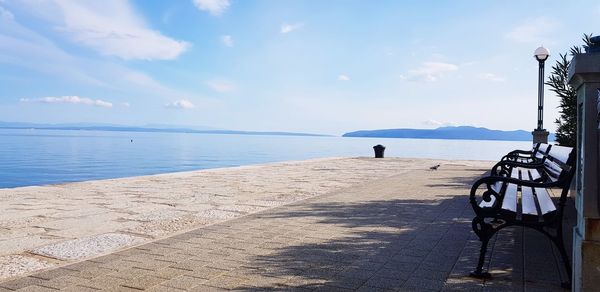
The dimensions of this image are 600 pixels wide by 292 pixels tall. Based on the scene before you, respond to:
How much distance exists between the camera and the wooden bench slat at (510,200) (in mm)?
3786

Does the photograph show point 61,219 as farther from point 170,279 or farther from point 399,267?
point 399,267

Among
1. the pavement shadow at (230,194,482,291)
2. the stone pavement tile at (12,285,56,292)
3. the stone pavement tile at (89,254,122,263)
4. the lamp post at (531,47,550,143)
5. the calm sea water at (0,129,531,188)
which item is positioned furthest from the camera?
the calm sea water at (0,129,531,188)

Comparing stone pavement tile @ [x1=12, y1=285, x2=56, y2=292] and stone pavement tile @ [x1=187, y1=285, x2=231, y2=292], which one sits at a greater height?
stone pavement tile @ [x1=187, y1=285, x2=231, y2=292]

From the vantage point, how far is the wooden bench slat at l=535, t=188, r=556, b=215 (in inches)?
148

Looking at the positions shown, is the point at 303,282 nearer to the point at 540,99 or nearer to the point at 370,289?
the point at 370,289

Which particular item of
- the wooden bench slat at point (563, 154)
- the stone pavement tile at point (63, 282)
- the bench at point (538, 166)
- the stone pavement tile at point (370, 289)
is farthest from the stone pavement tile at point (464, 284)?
the stone pavement tile at point (63, 282)

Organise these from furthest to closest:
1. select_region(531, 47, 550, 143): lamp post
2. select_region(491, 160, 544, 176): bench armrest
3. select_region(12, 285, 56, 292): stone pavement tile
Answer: select_region(531, 47, 550, 143): lamp post, select_region(491, 160, 544, 176): bench armrest, select_region(12, 285, 56, 292): stone pavement tile

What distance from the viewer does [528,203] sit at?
4137 millimetres

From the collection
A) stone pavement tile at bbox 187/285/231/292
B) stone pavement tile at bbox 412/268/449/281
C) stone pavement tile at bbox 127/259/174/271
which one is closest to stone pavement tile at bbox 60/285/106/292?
stone pavement tile at bbox 127/259/174/271

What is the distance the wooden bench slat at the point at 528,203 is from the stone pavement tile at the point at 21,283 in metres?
3.61

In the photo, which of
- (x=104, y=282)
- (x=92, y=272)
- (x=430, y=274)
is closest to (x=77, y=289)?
(x=104, y=282)

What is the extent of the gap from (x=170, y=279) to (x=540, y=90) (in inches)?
492

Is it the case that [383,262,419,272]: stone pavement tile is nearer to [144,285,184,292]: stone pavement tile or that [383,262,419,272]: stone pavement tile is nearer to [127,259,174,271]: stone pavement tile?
[144,285,184,292]: stone pavement tile

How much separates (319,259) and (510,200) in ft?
5.48
